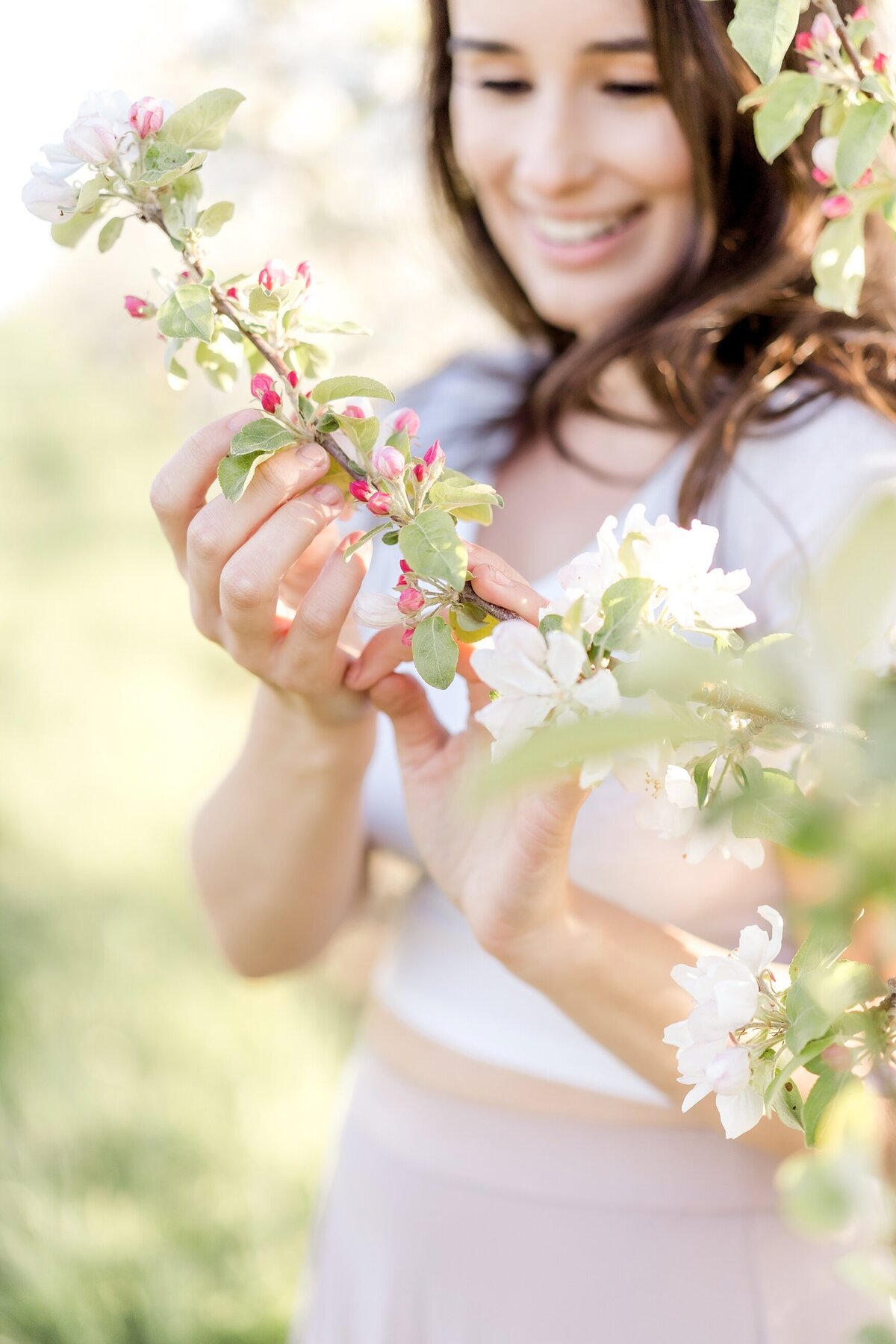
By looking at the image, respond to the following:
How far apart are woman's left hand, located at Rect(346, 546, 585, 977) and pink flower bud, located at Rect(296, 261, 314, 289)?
0.17m

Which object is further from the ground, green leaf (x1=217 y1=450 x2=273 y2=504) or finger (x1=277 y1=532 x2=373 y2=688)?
green leaf (x1=217 y1=450 x2=273 y2=504)

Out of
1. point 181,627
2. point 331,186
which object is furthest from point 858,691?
point 181,627

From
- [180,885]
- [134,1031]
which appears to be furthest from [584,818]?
[180,885]

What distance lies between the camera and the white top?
105 centimetres

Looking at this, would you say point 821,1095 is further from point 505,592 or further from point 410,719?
point 410,719

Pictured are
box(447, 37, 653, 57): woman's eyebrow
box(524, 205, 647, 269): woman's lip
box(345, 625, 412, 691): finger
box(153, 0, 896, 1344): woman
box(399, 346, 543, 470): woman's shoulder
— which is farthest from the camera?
box(399, 346, 543, 470): woman's shoulder

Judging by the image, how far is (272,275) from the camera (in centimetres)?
61

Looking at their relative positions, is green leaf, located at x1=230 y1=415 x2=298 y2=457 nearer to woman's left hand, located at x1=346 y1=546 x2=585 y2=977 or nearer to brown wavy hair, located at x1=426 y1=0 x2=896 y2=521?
woman's left hand, located at x1=346 y1=546 x2=585 y2=977

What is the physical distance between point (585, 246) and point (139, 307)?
733 mm

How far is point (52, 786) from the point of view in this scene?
12.6 feet

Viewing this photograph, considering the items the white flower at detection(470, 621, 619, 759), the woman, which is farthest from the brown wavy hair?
the white flower at detection(470, 621, 619, 759)

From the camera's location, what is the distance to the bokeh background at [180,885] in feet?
6.65

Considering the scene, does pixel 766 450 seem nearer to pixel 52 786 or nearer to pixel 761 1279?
pixel 761 1279

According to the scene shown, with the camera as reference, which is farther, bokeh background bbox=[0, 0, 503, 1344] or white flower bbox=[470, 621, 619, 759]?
bokeh background bbox=[0, 0, 503, 1344]
